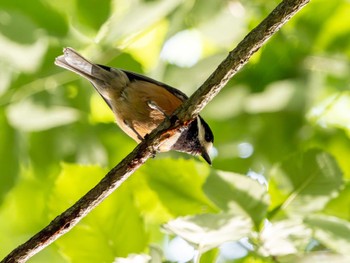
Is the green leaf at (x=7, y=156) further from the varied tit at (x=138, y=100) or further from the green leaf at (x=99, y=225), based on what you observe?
the green leaf at (x=99, y=225)

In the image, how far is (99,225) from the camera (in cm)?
197

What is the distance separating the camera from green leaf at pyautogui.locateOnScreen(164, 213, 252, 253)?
1.69 meters

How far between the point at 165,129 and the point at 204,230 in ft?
1.00

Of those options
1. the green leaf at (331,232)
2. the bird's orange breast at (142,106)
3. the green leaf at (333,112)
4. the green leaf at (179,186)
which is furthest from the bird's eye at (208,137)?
the green leaf at (331,232)

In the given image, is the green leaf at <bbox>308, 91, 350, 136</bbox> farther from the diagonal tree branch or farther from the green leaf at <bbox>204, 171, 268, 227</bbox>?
the diagonal tree branch

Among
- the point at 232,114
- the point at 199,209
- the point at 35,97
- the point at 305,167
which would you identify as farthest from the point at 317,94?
the point at 35,97

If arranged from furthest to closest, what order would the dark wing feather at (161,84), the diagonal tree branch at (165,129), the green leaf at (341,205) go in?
the dark wing feather at (161,84), the green leaf at (341,205), the diagonal tree branch at (165,129)

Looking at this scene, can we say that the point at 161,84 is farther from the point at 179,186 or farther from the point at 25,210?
the point at 25,210

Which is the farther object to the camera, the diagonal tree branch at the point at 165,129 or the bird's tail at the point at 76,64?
the bird's tail at the point at 76,64

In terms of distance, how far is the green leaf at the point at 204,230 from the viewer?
5.53 ft

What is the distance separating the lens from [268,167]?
8.79 feet

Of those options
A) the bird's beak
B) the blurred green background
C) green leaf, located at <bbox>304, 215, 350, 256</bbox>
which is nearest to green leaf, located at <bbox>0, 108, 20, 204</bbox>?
the blurred green background

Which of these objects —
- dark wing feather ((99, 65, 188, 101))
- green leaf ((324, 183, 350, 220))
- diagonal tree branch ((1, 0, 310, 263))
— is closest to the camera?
diagonal tree branch ((1, 0, 310, 263))

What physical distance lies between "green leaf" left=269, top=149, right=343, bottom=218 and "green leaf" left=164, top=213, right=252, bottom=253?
11.1 inches
